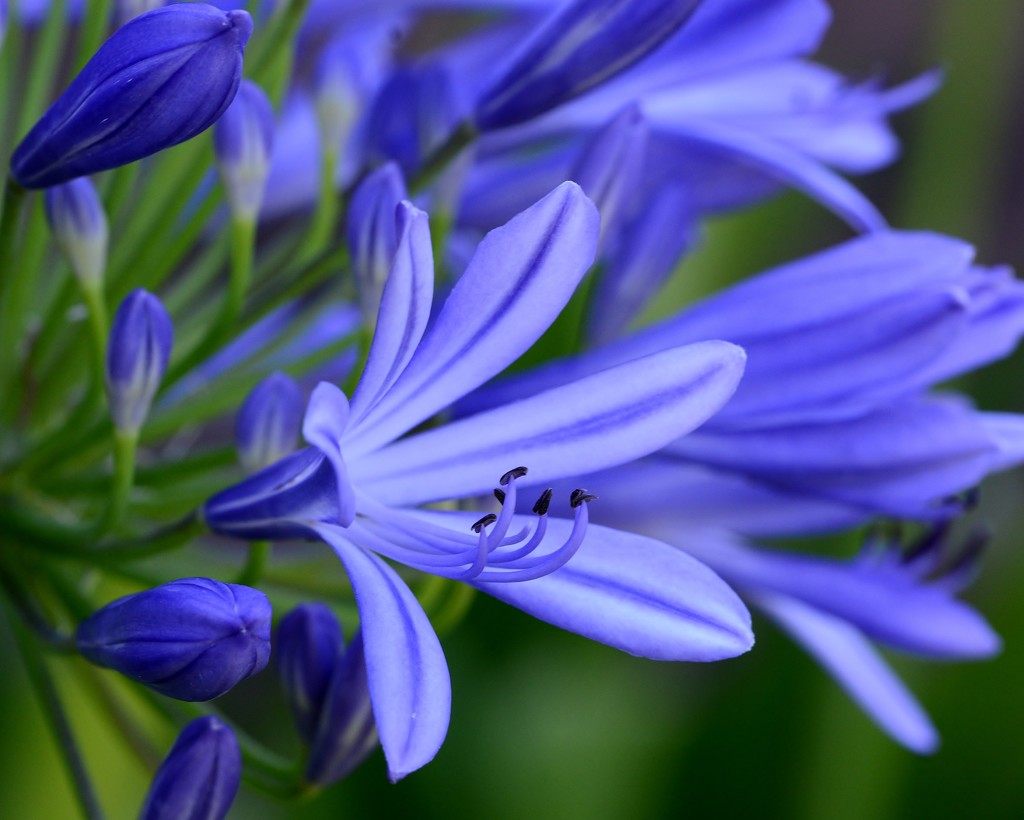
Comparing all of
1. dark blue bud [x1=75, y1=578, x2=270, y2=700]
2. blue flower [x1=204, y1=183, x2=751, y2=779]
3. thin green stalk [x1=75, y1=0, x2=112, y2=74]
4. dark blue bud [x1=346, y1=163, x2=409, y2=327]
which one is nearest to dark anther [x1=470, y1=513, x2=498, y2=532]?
blue flower [x1=204, y1=183, x2=751, y2=779]

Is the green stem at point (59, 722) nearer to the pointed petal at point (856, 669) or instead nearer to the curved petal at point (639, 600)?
the curved petal at point (639, 600)

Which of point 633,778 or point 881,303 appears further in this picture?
point 633,778

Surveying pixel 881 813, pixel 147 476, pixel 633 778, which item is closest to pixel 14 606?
pixel 147 476

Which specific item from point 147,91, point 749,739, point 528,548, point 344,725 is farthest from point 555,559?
point 749,739

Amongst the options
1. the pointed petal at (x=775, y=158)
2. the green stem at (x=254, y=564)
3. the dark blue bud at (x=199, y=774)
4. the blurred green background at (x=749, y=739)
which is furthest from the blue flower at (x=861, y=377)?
the blurred green background at (x=749, y=739)

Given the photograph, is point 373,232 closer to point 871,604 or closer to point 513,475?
point 513,475

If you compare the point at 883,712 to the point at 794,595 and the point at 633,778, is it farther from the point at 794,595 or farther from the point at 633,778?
the point at 633,778
